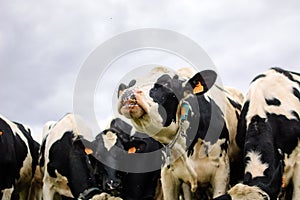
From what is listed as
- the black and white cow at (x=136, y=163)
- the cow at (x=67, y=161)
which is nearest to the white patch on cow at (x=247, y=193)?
the black and white cow at (x=136, y=163)

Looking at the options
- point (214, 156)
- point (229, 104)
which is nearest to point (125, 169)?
point (214, 156)

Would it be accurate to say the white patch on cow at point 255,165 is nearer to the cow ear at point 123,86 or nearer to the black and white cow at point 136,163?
the cow ear at point 123,86

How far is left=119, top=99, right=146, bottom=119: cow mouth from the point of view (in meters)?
6.16

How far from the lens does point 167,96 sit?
6.71m

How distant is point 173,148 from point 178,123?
41 cm

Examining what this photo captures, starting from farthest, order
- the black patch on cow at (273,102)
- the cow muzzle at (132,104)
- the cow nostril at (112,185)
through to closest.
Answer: the cow nostril at (112,185)
the black patch on cow at (273,102)
the cow muzzle at (132,104)

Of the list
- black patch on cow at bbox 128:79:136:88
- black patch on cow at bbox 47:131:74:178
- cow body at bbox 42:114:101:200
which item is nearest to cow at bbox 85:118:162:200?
cow body at bbox 42:114:101:200

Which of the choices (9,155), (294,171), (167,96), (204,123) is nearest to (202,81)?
(167,96)

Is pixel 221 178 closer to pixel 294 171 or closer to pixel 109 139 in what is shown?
pixel 294 171

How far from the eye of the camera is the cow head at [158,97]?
6.25 meters

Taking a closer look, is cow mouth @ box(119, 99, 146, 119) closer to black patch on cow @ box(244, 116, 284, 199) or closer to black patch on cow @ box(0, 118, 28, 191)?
black patch on cow @ box(244, 116, 284, 199)

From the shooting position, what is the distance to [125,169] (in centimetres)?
768

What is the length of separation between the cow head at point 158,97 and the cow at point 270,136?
2.16 feet

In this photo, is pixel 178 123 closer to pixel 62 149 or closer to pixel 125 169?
pixel 125 169
